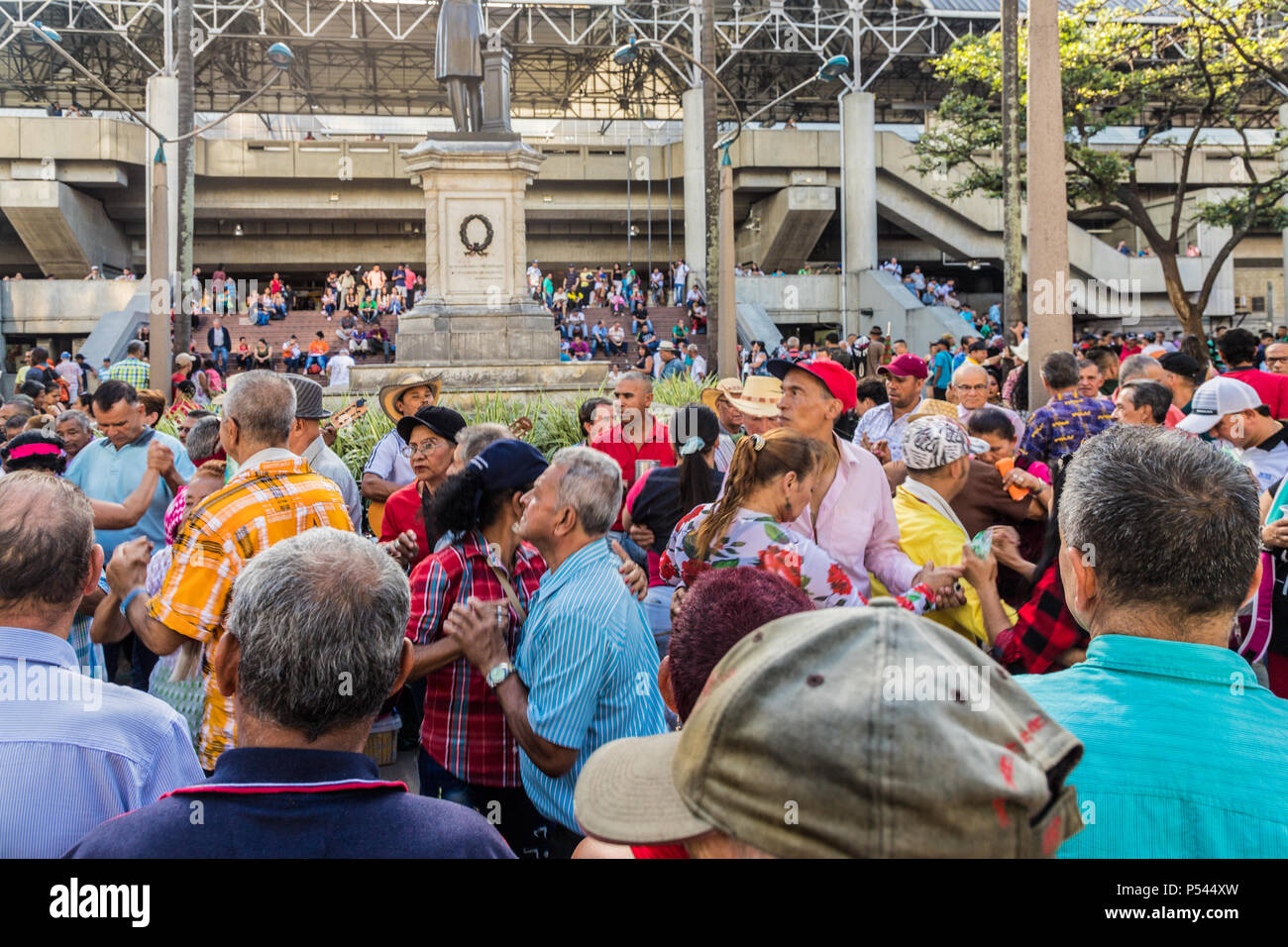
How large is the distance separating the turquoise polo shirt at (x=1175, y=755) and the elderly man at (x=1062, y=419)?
4.69 metres

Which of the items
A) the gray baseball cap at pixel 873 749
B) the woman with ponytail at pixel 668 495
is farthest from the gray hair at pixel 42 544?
the woman with ponytail at pixel 668 495

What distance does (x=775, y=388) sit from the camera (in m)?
5.43

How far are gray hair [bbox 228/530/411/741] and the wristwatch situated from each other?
2.86 ft

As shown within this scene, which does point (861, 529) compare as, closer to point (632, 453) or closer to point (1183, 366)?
point (632, 453)

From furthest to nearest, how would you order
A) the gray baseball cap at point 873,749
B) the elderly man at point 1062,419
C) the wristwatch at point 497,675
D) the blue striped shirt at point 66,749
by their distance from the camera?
the elderly man at point 1062,419 < the wristwatch at point 497,675 < the blue striped shirt at point 66,749 < the gray baseball cap at point 873,749

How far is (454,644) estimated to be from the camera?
3232 millimetres

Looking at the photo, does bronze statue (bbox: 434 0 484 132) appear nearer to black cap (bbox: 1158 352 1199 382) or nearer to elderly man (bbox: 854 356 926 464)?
elderly man (bbox: 854 356 926 464)

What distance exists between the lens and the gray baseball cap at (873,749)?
127 centimetres

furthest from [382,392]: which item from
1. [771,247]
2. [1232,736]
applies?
[771,247]

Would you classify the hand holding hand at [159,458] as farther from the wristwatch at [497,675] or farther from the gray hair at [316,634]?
the gray hair at [316,634]

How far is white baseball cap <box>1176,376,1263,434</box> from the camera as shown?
488 centimetres

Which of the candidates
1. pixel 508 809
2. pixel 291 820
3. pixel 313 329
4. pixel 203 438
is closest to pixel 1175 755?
pixel 291 820

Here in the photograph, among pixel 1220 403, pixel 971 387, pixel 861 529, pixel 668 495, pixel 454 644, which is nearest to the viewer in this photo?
pixel 454 644

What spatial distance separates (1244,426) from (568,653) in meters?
3.46
